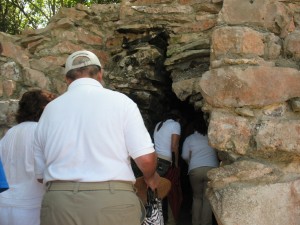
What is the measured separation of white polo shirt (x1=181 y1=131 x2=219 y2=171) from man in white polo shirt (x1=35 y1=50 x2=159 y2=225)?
2690mm

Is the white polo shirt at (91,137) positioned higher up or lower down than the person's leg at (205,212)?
higher up

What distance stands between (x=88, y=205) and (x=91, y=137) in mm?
320

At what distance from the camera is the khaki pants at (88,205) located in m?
1.98

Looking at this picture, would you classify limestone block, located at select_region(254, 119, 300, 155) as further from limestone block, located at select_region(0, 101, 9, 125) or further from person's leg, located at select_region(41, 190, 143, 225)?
limestone block, located at select_region(0, 101, 9, 125)

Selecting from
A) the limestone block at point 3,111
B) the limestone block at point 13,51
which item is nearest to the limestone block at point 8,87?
the limestone block at point 3,111

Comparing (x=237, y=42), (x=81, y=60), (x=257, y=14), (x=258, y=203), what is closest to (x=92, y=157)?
(x=81, y=60)

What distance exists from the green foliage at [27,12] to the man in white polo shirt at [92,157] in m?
6.78

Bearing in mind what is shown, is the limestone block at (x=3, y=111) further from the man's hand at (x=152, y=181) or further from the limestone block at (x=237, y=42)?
the limestone block at (x=237, y=42)

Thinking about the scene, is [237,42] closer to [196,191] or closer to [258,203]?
[258,203]

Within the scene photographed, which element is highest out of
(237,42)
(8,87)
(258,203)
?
(237,42)

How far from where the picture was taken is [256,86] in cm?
235

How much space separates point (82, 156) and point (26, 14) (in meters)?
8.74

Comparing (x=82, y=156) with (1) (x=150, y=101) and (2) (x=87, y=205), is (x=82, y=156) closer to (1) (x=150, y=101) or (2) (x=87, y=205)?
(2) (x=87, y=205)

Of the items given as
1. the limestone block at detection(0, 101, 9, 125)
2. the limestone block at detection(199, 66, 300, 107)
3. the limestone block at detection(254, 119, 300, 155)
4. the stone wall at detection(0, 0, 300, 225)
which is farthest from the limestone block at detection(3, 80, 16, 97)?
the limestone block at detection(254, 119, 300, 155)
